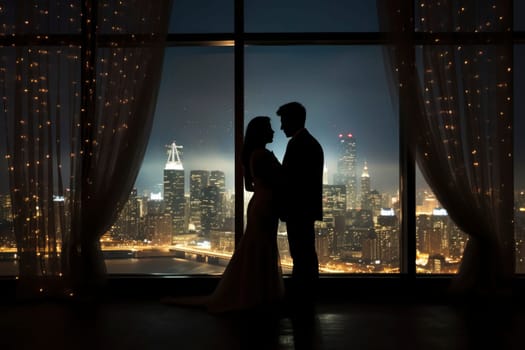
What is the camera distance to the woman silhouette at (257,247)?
3449 millimetres

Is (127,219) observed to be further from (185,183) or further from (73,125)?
(73,125)

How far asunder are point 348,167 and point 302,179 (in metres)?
1.05

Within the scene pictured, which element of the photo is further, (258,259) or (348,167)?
(348,167)

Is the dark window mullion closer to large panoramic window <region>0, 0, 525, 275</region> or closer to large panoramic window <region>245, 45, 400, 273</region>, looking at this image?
large panoramic window <region>0, 0, 525, 275</region>

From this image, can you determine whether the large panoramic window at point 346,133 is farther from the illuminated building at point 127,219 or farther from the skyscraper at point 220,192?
the illuminated building at point 127,219

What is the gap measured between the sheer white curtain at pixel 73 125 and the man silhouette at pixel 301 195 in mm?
1344

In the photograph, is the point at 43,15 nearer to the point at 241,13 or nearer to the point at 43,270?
the point at 241,13

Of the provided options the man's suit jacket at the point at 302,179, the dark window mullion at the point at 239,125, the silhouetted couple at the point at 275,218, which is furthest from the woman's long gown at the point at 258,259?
the dark window mullion at the point at 239,125

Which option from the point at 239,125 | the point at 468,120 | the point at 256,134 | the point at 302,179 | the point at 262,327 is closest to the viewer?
the point at 262,327

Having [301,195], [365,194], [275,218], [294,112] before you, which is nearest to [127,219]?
[275,218]

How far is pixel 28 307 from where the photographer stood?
3.68 metres

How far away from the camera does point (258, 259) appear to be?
138 inches

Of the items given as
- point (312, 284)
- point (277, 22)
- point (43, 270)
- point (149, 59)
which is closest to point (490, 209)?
point (312, 284)

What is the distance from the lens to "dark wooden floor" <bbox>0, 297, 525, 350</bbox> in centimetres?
283
